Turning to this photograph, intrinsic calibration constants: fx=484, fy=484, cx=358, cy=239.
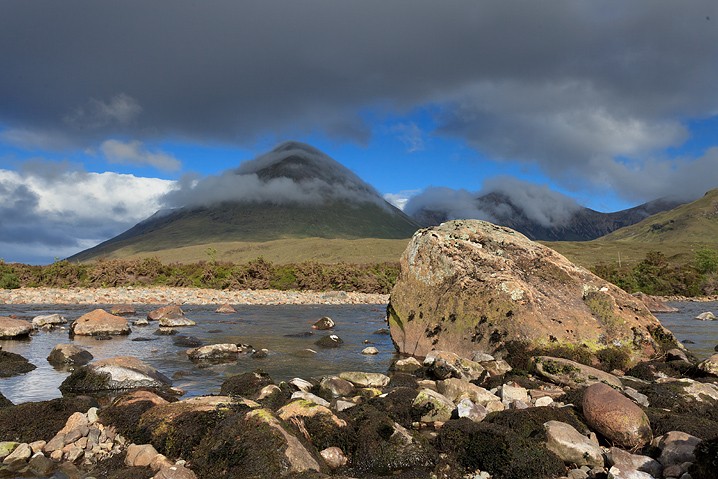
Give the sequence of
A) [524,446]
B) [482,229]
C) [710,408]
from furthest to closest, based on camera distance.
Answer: [482,229] → [710,408] → [524,446]

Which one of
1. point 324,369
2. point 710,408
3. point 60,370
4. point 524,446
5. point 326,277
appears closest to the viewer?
point 524,446

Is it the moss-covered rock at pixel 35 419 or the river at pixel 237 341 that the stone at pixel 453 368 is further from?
the moss-covered rock at pixel 35 419

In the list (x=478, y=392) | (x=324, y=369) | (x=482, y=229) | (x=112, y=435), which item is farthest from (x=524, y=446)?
(x=482, y=229)

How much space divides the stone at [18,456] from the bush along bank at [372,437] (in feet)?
0.06

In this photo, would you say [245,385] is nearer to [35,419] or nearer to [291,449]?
[35,419]

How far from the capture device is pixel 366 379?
1329cm

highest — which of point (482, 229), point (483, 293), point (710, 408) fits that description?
point (482, 229)

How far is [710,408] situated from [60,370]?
56.4 feet

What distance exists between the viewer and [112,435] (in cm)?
871

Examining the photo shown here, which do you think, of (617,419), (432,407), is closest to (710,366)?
(617,419)

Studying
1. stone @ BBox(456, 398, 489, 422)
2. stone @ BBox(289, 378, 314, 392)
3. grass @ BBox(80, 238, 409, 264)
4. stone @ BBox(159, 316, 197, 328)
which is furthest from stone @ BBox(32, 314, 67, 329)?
grass @ BBox(80, 238, 409, 264)

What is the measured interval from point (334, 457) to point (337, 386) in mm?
4353

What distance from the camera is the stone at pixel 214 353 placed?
16828 mm

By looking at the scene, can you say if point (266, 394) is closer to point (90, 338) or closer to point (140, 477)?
point (140, 477)
